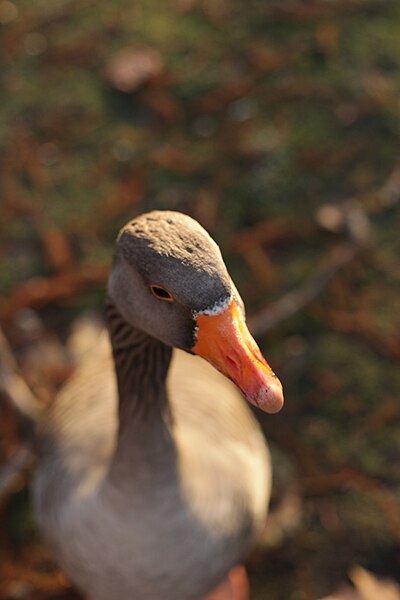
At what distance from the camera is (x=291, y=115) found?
4.39 metres

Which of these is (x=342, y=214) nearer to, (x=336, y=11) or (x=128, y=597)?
(x=336, y=11)

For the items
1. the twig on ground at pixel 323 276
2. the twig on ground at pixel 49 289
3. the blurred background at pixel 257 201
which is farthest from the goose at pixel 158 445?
the twig on ground at pixel 49 289

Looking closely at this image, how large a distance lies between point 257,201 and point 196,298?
238 centimetres

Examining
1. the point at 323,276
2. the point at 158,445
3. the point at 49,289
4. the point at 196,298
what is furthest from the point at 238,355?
the point at 49,289

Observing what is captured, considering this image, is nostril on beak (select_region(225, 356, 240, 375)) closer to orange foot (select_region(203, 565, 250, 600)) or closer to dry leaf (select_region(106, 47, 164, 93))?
orange foot (select_region(203, 565, 250, 600))

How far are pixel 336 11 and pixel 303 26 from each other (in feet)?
0.83

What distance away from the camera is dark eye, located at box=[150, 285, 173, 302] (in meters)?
1.80

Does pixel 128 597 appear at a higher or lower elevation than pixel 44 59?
lower

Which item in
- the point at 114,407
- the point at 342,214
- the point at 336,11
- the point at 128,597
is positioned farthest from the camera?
the point at 336,11

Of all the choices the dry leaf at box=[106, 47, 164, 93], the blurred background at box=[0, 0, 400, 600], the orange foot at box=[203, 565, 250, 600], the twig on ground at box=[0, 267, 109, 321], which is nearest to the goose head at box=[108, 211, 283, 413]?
the orange foot at box=[203, 565, 250, 600]

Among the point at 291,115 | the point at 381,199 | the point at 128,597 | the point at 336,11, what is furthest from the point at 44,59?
the point at 128,597

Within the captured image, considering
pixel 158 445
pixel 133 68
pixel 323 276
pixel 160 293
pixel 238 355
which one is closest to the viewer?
pixel 238 355

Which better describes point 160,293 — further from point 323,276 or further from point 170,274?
point 323,276

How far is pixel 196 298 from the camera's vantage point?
1718 mm
